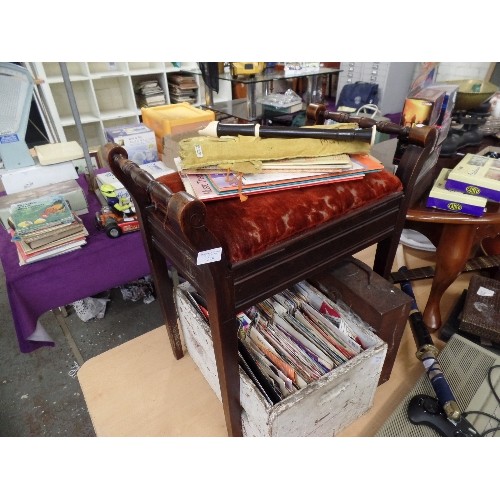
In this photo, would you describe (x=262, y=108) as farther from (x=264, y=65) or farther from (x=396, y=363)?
(x=396, y=363)

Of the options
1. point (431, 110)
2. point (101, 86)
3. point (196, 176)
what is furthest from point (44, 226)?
point (101, 86)

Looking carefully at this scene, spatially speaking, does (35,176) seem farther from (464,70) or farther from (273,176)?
(464,70)

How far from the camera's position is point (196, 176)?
64 cm

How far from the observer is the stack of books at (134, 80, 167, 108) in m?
3.37

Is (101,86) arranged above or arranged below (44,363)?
above

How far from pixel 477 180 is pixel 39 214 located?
1299mm

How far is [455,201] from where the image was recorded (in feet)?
2.87

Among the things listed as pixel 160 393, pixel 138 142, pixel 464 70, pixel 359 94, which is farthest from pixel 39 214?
pixel 464 70

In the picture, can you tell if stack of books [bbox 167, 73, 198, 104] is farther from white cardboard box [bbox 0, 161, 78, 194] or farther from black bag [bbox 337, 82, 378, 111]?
white cardboard box [bbox 0, 161, 78, 194]

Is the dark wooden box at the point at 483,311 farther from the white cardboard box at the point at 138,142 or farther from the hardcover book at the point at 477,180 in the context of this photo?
the white cardboard box at the point at 138,142

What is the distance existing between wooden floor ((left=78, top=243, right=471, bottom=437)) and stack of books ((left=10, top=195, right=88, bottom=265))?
0.42 metres

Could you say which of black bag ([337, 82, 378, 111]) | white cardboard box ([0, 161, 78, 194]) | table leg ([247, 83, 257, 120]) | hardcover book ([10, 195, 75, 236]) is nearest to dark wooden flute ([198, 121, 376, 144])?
hardcover book ([10, 195, 75, 236])

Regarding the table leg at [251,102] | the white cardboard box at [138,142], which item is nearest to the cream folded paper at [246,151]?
the white cardboard box at [138,142]
